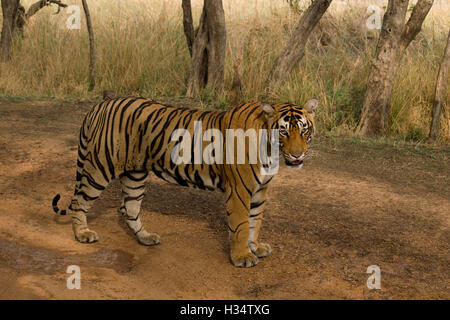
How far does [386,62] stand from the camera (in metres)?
7.69

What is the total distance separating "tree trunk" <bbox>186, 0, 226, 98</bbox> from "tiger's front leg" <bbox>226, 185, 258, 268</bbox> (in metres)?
5.30

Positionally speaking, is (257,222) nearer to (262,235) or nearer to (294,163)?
(262,235)

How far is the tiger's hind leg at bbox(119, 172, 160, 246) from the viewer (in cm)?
430

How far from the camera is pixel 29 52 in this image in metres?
10.2

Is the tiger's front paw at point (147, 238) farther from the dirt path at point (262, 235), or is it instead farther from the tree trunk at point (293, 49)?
the tree trunk at point (293, 49)

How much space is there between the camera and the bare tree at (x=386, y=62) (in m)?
7.61

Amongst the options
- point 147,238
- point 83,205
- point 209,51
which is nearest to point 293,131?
point 147,238

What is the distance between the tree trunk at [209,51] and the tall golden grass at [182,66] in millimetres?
244

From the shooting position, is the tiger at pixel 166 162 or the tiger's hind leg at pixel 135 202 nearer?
the tiger at pixel 166 162

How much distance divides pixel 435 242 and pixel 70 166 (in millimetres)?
3632

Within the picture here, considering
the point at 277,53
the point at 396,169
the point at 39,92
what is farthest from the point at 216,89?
the point at 396,169

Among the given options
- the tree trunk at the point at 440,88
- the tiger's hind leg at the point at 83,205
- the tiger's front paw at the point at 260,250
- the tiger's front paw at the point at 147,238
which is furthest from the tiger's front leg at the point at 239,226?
the tree trunk at the point at 440,88

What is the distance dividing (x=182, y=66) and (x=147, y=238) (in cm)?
615

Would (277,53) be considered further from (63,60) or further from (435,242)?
(435,242)
